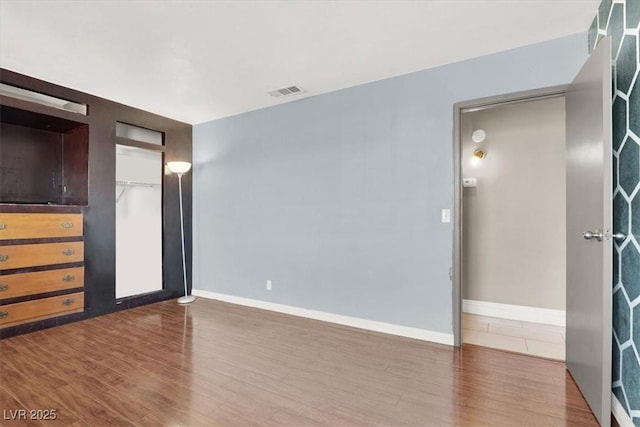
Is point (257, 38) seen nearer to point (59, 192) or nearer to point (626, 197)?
point (626, 197)

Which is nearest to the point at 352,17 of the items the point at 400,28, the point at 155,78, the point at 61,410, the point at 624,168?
the point at 400,28

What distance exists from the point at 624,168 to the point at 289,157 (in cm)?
282

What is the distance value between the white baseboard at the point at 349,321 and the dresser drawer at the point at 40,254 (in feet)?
5.40

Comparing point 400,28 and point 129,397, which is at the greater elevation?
point 400,28

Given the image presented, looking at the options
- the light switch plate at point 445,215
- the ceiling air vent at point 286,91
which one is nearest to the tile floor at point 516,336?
the light switch plate at point 445,215

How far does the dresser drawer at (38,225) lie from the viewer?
290 centimetres

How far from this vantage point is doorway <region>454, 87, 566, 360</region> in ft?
10.9

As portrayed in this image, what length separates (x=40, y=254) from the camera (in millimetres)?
3119

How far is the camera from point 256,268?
395cm

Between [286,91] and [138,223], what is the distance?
2.49 m

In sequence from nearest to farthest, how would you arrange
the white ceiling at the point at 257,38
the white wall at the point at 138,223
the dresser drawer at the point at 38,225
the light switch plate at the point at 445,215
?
1. the white ceiling at the point at 257,38
2. the light switch plate at the point at 445,215
3. the dresser drawer at the point at 38,225
4. the white wall at the point at 138,223

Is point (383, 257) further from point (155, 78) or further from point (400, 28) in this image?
point (155, 78)

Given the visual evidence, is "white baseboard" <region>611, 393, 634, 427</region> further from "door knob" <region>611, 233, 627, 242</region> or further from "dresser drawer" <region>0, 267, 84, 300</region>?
"dresser drawer" <region>0, 267, 84, 300</region>

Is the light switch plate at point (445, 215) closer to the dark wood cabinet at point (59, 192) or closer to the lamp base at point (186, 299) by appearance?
the lamp base at point (186, 299)
